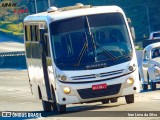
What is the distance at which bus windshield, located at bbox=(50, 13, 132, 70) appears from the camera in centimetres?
2216

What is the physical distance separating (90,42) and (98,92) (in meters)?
1.57

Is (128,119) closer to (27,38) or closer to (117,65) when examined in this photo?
(117,65)

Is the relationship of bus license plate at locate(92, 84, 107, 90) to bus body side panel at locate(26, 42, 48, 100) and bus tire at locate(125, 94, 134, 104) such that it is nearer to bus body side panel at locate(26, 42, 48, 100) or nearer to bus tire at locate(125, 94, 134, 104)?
bus tire at locate(125, 94, 134, 104)

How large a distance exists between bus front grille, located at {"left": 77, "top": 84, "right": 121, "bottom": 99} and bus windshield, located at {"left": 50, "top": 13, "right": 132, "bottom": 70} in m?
0.62

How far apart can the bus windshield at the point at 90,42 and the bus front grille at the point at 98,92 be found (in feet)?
2.04

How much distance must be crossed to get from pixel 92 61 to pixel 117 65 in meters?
0.67

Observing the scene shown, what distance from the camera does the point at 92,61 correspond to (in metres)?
22.1

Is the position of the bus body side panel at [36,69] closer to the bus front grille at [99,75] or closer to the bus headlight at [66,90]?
the bus headlight at [66,90]

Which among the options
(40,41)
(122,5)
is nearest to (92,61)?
(40,41)

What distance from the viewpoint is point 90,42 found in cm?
2252

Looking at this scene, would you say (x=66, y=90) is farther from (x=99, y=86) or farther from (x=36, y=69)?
(x=36, y=69)

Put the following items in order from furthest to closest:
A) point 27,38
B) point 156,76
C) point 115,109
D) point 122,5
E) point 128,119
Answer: point 122,5
point 156,76
point 27,38
point 115,109
point 128,119

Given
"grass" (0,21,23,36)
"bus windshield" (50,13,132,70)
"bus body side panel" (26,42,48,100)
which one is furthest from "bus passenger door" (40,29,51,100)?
"grass" (0,21,23,36)

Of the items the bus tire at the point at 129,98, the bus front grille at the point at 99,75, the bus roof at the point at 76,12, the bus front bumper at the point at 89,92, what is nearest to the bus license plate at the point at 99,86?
the bus front bumper at the point at 89,92
